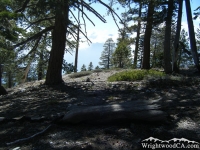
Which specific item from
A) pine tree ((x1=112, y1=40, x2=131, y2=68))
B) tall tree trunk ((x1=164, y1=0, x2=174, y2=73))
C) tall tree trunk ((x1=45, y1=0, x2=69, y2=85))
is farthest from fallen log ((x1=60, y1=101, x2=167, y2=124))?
pine tree ((x1=112, y1=40, x2=131, y2=68))

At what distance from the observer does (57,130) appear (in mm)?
4168

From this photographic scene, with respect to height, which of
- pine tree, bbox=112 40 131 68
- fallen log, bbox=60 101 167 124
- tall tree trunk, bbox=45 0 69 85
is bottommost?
fallen log, bbox=60 101 167 124

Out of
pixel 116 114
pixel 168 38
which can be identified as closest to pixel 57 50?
pixel 116 114

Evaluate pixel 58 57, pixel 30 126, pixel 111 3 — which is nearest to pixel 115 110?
pixel 30 126

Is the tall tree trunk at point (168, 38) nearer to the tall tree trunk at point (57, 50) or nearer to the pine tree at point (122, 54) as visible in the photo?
the tall tree trunk at point (57, 50)

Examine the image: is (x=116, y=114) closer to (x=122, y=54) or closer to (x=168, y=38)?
(x=168, y=38)

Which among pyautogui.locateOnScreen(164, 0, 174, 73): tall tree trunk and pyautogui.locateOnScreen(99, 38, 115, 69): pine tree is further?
pyautogui.locateOnScreen(99, 38, 115, 69): pine tree

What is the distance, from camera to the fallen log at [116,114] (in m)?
4.11

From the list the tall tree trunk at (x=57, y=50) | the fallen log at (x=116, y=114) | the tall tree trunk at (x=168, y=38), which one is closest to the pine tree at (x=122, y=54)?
the tall tree trunk at (x=168, y=38)

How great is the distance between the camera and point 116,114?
165 inches

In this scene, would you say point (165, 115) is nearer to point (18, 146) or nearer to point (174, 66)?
point (18, 146)

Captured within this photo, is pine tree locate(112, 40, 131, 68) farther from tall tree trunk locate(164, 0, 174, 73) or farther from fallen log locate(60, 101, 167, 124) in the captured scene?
fallen log locate(60, 101, 167, 124)

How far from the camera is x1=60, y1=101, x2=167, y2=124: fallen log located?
13.5 feet

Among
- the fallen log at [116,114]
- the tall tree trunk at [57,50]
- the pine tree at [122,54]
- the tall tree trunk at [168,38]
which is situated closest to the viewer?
the fallen log at [116,114]
